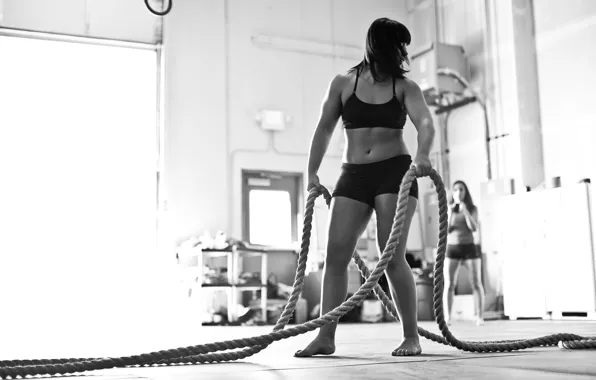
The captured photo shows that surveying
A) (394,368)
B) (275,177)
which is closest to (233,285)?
(275,177)

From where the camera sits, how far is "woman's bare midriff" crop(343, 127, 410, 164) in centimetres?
273

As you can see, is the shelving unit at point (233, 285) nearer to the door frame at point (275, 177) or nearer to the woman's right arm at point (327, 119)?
the door frame at point (275, 177)

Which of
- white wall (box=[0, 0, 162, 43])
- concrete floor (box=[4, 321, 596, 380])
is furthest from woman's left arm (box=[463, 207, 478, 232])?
white wall (box=[0, 0, 162, 43])

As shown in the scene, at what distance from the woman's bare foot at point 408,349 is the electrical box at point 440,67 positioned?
7.02 meters

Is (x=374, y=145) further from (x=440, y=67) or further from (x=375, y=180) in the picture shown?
(x=440, y=67)

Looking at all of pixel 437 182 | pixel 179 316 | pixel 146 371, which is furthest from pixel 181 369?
pixel 179 316

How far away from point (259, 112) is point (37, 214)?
3.22 metres

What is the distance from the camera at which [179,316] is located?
873 cm

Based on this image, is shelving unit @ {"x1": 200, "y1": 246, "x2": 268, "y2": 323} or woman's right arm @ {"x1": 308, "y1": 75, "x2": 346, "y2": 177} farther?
shelving unit @ {"x1": 200, "y1": 246, "x2": 268, "y2": 323}

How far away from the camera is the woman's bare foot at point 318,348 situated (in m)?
2.70

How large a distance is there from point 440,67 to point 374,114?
692cm

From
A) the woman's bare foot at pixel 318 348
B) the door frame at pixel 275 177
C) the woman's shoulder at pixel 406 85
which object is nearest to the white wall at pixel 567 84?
the door frame at pixel 275 177

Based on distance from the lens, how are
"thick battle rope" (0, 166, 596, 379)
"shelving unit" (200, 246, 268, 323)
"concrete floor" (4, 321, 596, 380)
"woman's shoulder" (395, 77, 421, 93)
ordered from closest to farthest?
"concrete floor" (4, 321, 596, 380) → "thick battle rope" (0, 166, 596, 379) → "woman's shoulder" (395, 77, 421, 93) → "shelving unit" (200, 246, 268, 323)

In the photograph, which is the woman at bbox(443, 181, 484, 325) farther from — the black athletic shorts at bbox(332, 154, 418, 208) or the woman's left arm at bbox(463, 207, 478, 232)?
the black athletic shorts at bbox(332, 154, 418, 208)
